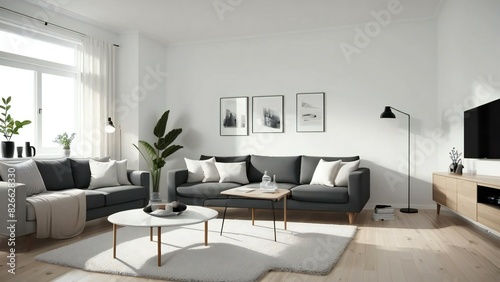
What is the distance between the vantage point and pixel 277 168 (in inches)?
234

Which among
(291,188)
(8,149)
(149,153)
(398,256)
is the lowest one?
(398,256)

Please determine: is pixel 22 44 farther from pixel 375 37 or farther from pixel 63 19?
pixel 375 37

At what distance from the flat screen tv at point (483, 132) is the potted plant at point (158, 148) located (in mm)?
4298

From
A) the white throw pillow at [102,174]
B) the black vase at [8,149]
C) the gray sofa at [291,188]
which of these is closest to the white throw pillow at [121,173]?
the white throw pillow at [102,174]

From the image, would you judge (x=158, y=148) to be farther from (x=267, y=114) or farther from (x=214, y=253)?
(x=214, y=253)

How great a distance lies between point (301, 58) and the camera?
6422 mm

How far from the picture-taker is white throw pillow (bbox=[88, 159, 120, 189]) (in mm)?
5121

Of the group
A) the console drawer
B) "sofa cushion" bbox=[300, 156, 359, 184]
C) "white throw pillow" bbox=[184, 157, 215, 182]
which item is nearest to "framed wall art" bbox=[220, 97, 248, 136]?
"white throw pillow" bbox=[184, 157, 215, 182]

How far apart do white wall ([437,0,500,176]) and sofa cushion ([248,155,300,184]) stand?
6.83ft

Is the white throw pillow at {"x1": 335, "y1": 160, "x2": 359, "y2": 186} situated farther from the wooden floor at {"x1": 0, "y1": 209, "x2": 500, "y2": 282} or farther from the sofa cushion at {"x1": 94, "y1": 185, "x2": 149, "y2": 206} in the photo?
the sofa cushion at {"x1": 94, "y1": 185, "x2": 149, "y2": 206}

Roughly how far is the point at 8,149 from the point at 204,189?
2.43 meters

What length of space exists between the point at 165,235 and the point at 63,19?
3.53 m

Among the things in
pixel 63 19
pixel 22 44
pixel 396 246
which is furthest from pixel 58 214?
pixel 396 246

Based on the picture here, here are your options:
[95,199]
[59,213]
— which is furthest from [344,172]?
[59,213]
